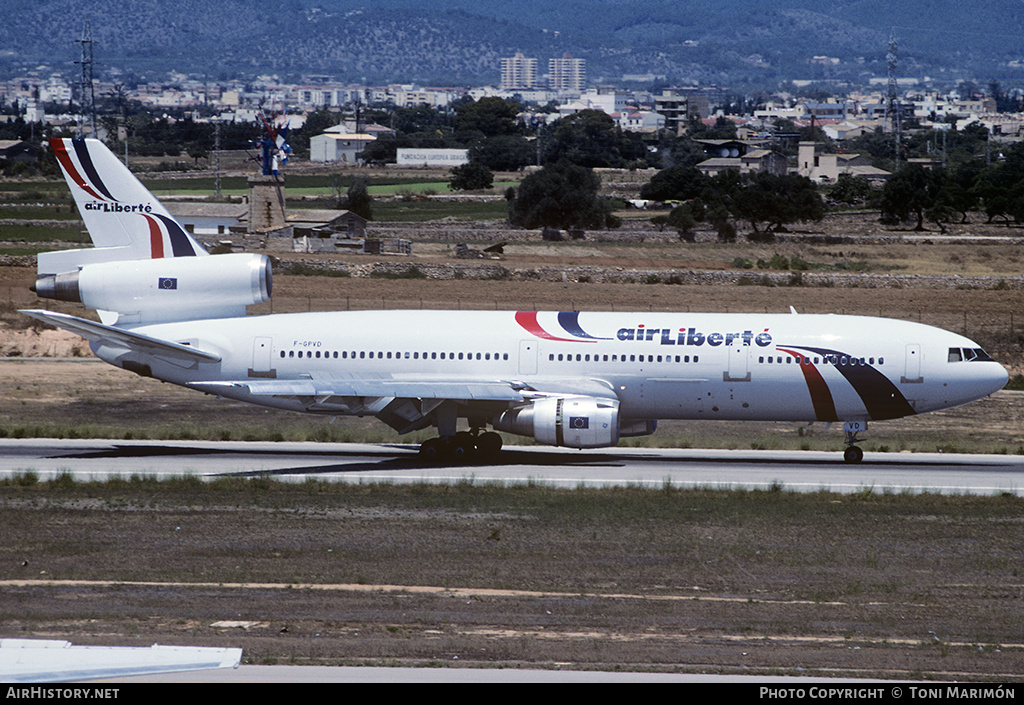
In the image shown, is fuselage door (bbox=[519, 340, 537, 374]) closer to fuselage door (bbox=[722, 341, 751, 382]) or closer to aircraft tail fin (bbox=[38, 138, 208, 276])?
fuselage door (bbox=[722, 341, 751, 382])

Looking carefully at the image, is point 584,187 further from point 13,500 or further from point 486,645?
point 486,645

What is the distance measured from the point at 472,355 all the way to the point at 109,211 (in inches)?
498

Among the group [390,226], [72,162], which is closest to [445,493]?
[72,162]

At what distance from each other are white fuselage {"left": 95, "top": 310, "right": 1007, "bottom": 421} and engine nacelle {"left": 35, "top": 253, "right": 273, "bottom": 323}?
0.69 metres

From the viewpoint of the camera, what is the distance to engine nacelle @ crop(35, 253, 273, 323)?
38.7m

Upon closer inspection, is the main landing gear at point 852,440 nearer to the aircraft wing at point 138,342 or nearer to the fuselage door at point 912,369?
the fuselage door at point 912,369

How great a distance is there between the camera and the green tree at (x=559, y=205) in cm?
13138

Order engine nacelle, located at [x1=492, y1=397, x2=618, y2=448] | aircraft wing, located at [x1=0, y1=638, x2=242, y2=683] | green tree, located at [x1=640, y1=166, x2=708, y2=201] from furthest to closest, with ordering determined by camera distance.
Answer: green tree, located at [x1=640, y1=166, x2=708, y2=201], engine nacelle, located at [x1=492, y1=397, x2=618, y2=448], aircraft wing, located at [x1=0, y1=638, x2=242, y2=683]

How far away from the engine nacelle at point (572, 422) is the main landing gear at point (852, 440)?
778 centimetres

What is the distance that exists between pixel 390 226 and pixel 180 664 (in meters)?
122

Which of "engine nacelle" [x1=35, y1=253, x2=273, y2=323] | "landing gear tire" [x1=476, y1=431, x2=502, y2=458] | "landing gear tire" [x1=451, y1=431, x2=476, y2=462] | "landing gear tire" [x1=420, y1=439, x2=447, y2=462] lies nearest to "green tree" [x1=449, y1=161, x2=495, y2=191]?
"engine nacelle" [x1=35, y1=253, x2=273, y2=323]

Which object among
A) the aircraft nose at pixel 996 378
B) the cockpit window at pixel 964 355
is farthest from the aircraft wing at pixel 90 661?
the aircraft nose at pixel 996 378

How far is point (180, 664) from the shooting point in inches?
494

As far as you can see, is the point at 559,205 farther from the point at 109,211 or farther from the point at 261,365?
the point at 261,365
